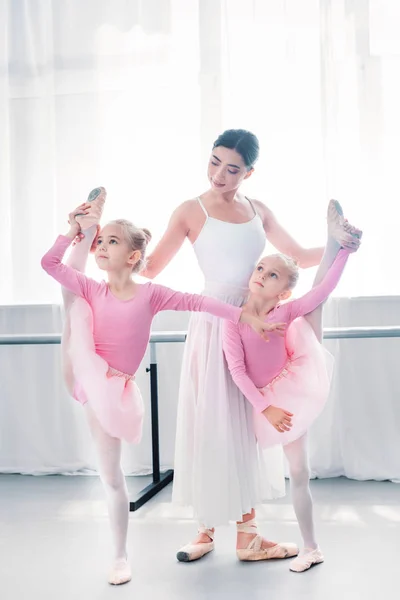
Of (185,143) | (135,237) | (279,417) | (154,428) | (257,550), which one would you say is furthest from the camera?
(185,143)

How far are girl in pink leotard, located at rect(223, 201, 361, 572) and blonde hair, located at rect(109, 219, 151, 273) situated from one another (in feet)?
1.02

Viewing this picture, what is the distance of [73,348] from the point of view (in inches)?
79.4

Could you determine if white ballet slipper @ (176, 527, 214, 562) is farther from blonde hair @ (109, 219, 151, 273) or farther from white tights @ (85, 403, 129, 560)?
blonde hair @ (109, 219, 151, 273)

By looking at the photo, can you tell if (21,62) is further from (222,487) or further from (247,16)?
(222,487)

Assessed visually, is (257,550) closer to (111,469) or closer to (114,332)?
(111,469)

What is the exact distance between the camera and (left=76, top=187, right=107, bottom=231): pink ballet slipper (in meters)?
2.05

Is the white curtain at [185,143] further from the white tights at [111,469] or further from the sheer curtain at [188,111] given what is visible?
the white tights at [111,469]

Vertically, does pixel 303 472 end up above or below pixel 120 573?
above

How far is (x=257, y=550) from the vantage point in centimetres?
222

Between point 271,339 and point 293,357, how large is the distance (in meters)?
0.10

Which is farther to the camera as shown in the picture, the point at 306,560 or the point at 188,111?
the point at 188,111

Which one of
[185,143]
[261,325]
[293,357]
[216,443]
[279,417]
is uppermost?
[185,143]

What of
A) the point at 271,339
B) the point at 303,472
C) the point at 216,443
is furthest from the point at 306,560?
the point at 271,339

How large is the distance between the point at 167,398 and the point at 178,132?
1.27 meters
